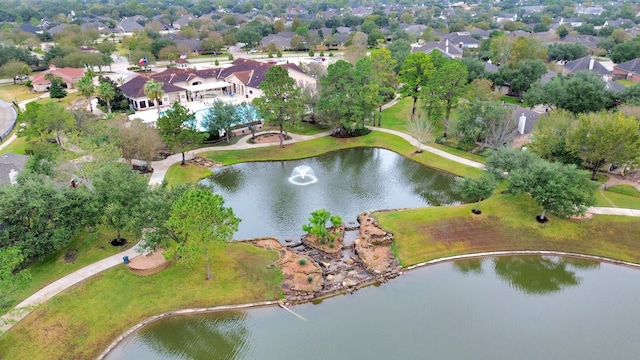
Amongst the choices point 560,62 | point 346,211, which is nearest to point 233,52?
point 560,62

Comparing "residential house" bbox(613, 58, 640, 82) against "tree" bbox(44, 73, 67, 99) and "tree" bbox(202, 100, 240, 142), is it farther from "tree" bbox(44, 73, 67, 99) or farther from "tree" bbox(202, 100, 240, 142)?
"tree" bbox(44, 73, 67, 99)

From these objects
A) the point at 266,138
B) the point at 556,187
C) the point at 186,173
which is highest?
the point at 556,187

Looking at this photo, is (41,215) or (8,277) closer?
(8,277)

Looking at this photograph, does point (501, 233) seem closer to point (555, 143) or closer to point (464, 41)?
point (555, 143)

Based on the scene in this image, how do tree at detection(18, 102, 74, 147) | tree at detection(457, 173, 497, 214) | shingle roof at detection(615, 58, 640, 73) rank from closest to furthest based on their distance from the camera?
tree at detection(457, 173, 497, 214)
tree at detection(18, 102, 74, 147)
shingle roof at detection(615, 58, 640, 73)

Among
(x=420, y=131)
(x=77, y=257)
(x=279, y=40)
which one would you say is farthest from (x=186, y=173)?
(x=279, y=40)

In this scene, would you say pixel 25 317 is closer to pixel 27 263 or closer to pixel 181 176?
pixel 27 263

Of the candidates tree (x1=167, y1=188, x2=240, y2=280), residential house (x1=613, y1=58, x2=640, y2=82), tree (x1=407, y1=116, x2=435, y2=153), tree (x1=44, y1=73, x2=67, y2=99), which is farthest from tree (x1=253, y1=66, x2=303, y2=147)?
residential house (x1=613, y1=58, x2=640, y2=82)
